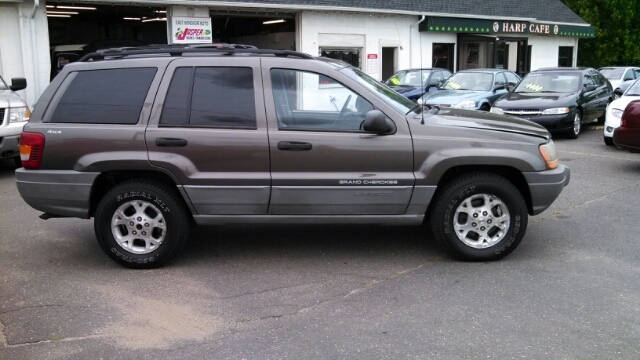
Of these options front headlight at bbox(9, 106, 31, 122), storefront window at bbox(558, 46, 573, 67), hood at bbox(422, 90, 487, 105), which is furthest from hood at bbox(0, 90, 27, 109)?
storefront window at bbox(558, 46, 573, 67)

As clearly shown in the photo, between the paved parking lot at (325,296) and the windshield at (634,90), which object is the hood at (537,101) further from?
the paved parking lot at (325,296)

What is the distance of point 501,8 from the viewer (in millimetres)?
26312

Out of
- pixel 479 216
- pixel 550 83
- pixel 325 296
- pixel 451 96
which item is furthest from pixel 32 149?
pixel 550 83

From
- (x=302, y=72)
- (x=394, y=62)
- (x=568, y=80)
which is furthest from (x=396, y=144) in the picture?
(x=394, y=62)

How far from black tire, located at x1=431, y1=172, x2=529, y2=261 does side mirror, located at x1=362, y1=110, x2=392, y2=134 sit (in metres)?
0.79

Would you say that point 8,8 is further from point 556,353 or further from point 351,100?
point 556,353

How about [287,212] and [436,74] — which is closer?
[287,212]

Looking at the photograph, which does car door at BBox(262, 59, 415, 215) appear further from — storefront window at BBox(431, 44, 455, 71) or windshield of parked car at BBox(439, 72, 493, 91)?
storefront window at BBox(431, 44, 455, 71)

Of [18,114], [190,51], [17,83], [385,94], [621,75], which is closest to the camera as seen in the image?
[190,51]

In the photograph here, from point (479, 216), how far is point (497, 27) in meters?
21.7

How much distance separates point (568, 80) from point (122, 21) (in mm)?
18184

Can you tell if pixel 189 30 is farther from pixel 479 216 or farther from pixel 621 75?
pixel 621 75

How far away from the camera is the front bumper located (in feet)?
17.6

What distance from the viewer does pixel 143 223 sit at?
17.6 ft
